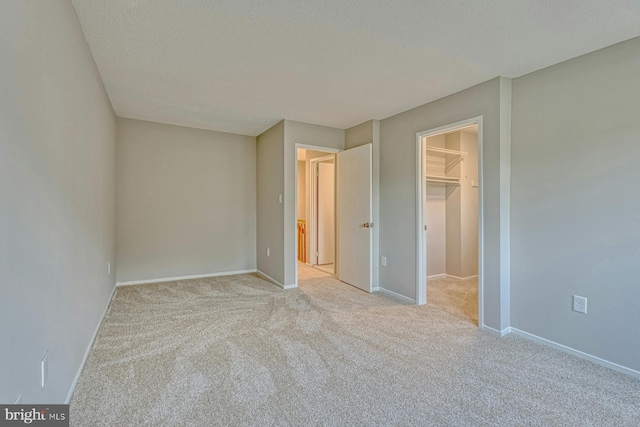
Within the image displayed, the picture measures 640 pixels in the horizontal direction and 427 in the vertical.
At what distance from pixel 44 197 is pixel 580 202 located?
135 inches

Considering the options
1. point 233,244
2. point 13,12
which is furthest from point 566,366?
point 233,244

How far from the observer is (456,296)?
3.82 metres

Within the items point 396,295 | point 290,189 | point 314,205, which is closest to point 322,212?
point 314,205

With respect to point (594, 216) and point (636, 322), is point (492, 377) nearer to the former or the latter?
point (636, 322)

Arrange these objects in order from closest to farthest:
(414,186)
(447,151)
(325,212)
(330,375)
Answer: (330,375) → (414,186) → (447,151) → (325,212)

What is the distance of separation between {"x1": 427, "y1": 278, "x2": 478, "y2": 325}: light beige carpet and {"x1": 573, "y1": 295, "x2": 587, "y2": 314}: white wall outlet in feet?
2.71

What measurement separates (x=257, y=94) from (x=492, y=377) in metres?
3.21

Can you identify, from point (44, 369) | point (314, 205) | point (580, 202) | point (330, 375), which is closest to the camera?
point (44, 369)

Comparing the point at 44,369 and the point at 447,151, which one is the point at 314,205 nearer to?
the point at 447,151

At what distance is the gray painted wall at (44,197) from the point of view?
1.07m

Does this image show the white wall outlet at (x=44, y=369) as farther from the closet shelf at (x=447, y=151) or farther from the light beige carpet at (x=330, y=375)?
the closet shelf at (x=447, y=151)

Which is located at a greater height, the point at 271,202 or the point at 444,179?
the point at 444,179

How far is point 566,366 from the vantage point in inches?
86.1

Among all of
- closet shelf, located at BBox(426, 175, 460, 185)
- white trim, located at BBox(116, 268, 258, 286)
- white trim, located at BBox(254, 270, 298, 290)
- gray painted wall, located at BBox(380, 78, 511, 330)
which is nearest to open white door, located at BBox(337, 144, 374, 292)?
gray painted wall, located at BBox(380, 78, 511, 330)
